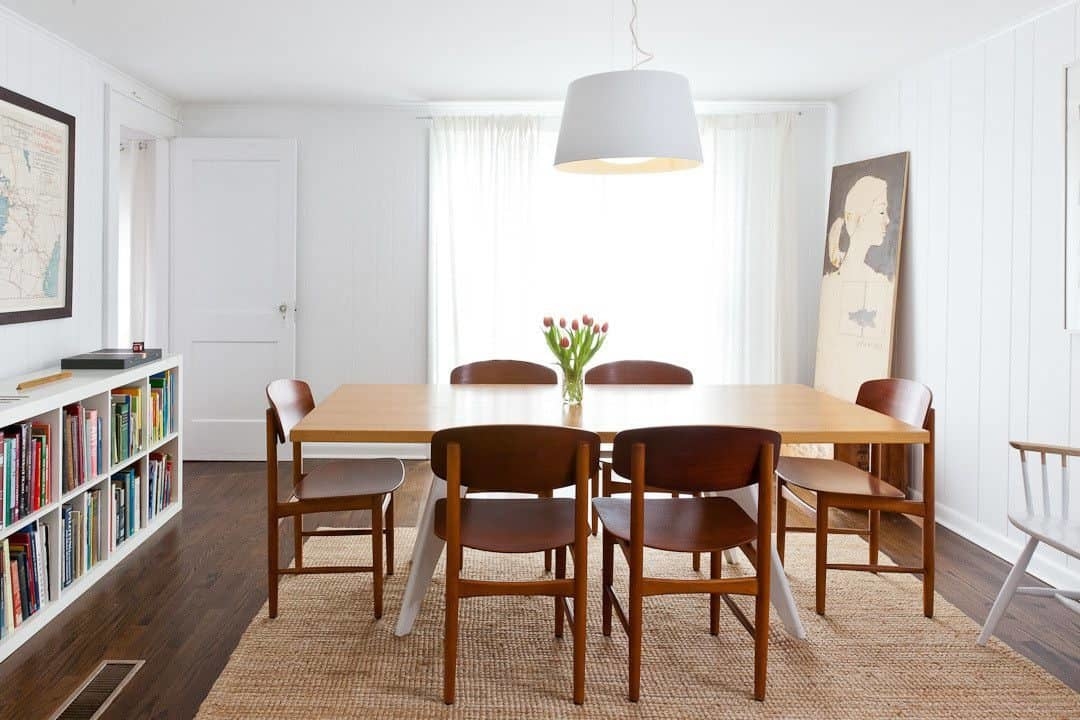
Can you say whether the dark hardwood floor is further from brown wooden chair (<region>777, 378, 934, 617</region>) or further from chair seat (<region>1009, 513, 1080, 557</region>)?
chair seat (<region>1009, 513, 1080, 557</region>)

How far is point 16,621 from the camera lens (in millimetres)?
2982

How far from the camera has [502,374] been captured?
4152mm

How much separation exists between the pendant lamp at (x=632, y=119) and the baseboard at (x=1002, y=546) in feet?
7.69

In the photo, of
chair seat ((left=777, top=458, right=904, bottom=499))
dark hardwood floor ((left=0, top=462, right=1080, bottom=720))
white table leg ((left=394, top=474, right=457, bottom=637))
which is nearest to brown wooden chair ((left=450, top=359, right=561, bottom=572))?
dark hardwood floor ((left=0, top=462, right=1080, bottom=720))

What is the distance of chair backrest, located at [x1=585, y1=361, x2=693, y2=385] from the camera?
4.25 metres

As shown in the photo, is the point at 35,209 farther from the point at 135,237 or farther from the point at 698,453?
the point at 698,453

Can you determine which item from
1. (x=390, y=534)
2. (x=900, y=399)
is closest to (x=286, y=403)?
(x=390, y=534)

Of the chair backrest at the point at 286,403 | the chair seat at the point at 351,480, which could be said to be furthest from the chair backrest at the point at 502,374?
the chair backrest at the point at 286,403

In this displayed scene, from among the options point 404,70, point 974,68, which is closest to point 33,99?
Result: point 404,70

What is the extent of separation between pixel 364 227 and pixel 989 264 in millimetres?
3863

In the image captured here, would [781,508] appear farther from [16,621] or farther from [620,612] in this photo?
[16,621]

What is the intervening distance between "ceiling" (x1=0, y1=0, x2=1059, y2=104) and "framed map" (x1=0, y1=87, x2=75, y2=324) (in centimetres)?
47

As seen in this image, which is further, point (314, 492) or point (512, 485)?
point (314, 492)

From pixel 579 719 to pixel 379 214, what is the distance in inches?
168
